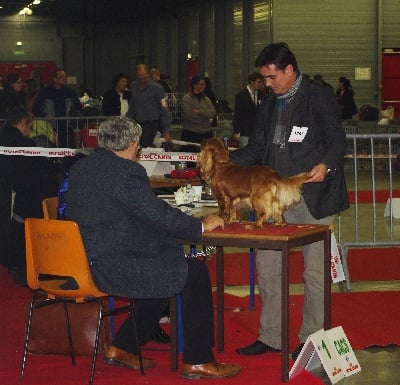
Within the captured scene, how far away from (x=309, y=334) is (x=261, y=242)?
87 centimetres

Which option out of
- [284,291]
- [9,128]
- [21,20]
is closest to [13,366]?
[284,291]

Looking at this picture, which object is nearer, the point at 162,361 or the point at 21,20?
the point at 162,361

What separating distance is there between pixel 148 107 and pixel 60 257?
312 inches

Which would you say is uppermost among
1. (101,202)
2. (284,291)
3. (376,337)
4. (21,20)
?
(21,20)

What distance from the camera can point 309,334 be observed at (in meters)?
5.26

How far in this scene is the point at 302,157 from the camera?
520 cm

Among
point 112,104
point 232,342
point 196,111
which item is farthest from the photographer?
point 112,104

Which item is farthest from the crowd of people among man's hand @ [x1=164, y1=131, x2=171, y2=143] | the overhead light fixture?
the overhead light fixture

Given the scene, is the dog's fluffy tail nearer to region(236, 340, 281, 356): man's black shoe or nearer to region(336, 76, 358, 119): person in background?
region(236, 340, 281, 356): man's black shoe

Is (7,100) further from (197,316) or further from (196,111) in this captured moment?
(197,316)

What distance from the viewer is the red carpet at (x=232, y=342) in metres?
4.85

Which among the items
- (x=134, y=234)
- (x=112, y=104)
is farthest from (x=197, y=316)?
(x=112, y=104)

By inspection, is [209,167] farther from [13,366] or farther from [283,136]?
[13,366]

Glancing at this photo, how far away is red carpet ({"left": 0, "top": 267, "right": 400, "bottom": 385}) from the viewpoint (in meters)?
4.85
